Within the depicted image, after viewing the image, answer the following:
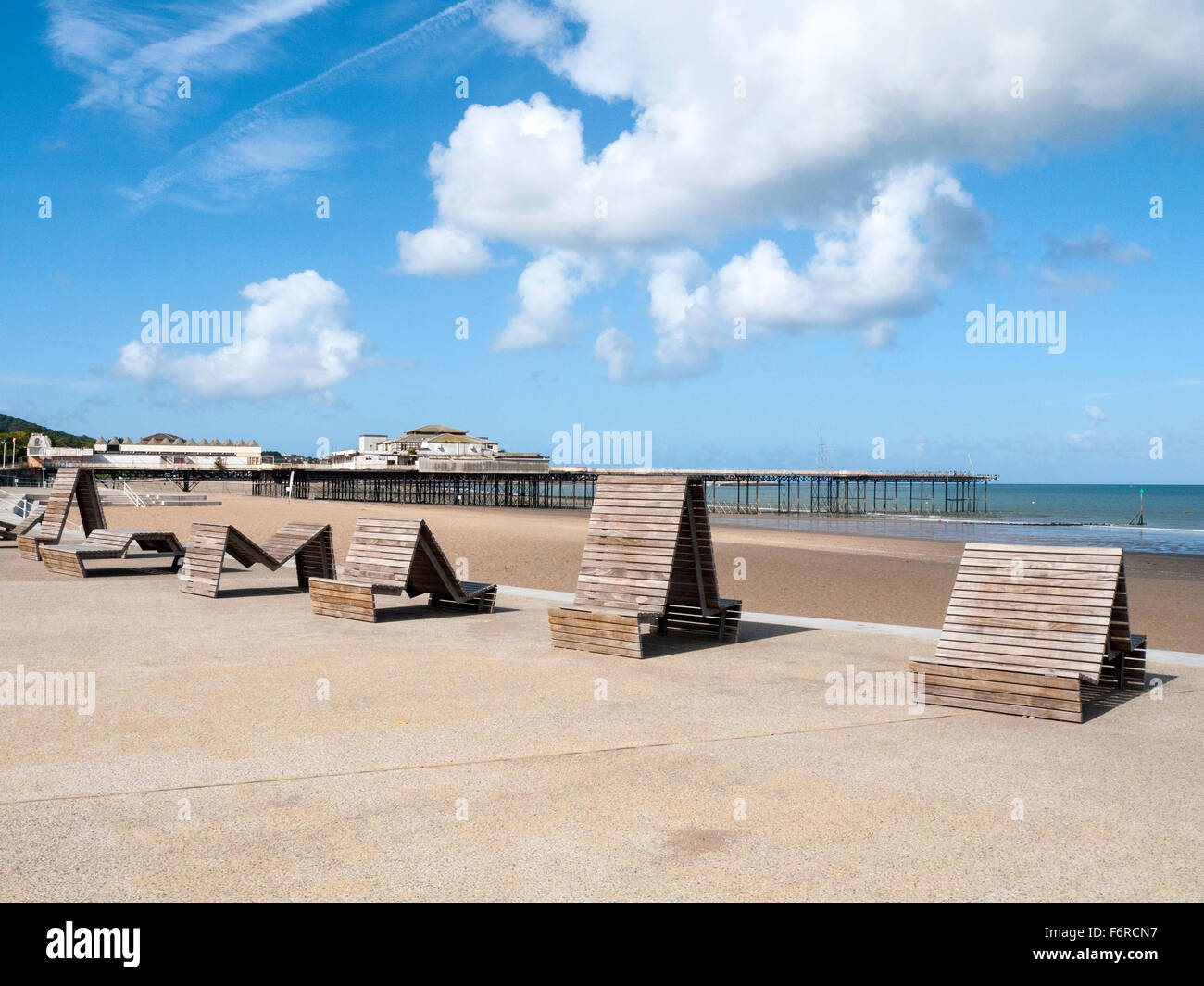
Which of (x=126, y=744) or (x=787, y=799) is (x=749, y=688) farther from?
(x=126, y=744)

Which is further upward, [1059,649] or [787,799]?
[1059,649]

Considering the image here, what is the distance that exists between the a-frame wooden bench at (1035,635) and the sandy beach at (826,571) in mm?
5755

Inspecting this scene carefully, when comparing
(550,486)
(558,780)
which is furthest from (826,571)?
(550,486)

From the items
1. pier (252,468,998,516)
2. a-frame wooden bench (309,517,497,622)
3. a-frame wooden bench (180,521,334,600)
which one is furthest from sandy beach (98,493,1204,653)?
pier (252,468,998,516)

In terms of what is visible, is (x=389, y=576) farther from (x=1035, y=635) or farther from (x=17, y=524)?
(x=17, y=524)

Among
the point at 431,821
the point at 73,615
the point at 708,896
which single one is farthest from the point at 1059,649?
the point at 73,615

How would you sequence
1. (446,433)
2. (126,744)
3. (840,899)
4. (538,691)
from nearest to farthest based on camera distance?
1. (840,899)
2. (126,744)
3. (538,691)
4. (446,433)

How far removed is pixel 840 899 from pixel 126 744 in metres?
3.86

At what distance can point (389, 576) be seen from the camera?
947 cm

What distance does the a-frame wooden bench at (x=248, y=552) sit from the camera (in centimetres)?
1107

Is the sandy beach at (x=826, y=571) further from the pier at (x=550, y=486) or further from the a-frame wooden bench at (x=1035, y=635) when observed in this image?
the pier at (x=550, y=486)

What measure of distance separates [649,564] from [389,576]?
2888 millimetres

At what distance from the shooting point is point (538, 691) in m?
6.37
